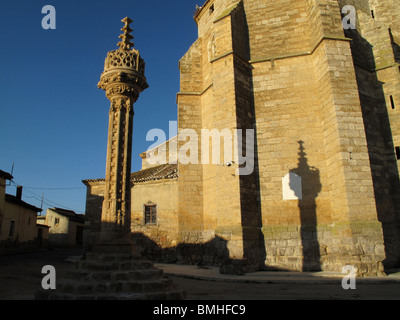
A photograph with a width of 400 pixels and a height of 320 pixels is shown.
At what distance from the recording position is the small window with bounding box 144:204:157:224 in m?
14.2

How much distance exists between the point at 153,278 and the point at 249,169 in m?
5.92

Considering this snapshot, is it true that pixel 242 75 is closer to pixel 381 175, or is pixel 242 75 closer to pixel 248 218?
pixel 248 218

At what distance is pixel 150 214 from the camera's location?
1436cm

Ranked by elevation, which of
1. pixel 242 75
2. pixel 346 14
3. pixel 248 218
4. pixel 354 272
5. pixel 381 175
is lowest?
pixel 354 272

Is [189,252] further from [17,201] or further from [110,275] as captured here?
[17,201]

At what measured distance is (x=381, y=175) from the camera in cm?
1011

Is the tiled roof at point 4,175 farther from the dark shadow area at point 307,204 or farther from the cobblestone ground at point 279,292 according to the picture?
the dark shadow area at point 307,204

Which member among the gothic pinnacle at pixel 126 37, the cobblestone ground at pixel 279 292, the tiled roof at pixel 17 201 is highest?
the gothic pinnacle at pixel 126 37

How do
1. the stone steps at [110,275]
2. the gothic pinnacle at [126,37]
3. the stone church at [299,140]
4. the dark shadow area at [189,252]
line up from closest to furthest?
the stone steps at [110,275] → the gothic pinnacle at [126,37] → the stone church at [299,140] → the dark shadow area at [189,252]

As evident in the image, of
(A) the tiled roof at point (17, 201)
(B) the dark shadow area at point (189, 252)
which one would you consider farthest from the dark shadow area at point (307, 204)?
(A) the tiled roof at point (17, 201)

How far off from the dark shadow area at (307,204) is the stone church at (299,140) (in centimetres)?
3

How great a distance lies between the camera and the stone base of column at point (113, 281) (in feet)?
14.2

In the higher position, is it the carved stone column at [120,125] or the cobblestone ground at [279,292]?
the carved stone column at [120,125]
